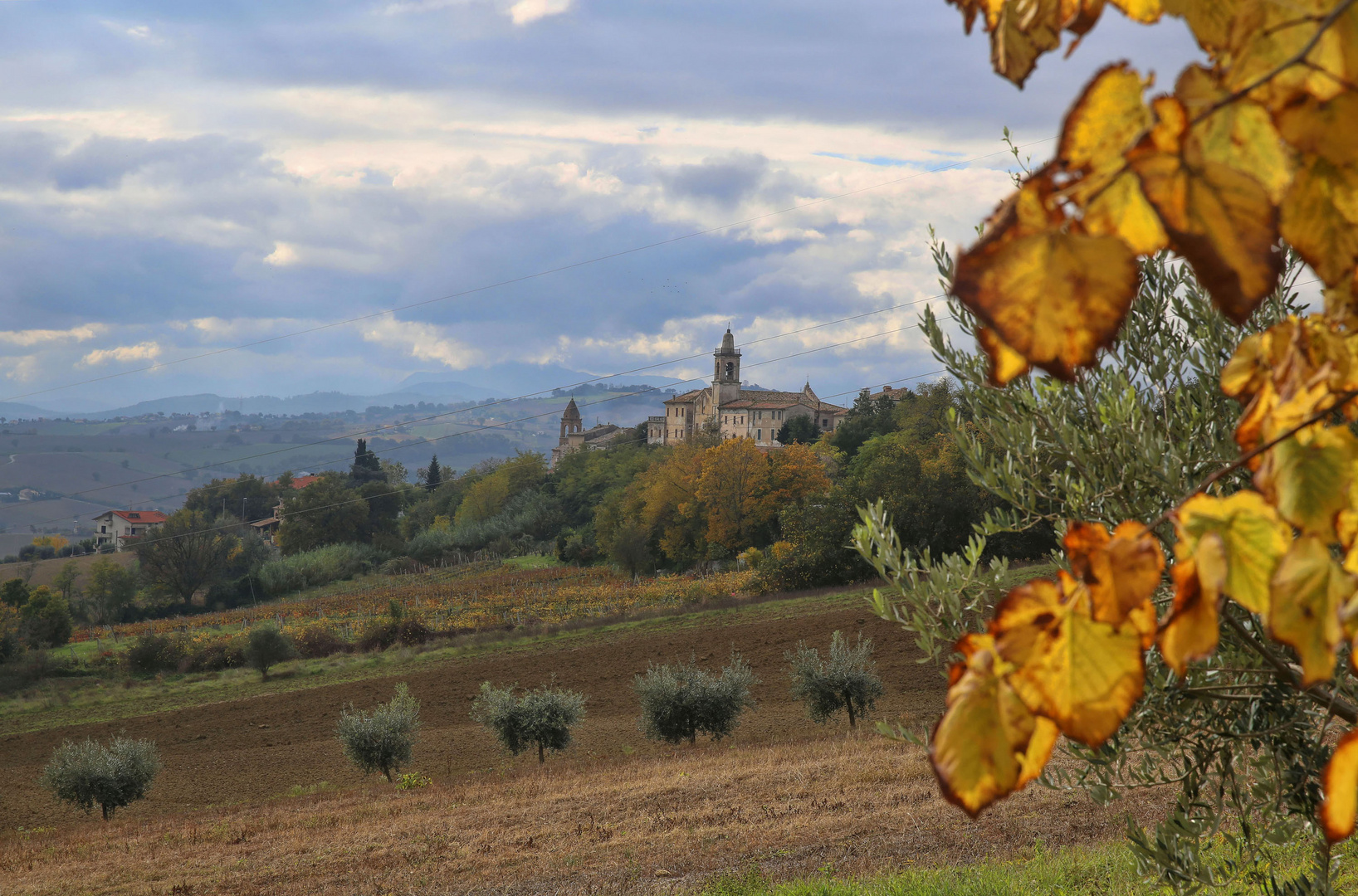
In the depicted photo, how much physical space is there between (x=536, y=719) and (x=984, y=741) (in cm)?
2201

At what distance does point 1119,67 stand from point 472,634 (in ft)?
151

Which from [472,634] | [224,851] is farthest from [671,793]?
[472,634]

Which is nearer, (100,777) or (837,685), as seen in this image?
(100,777)

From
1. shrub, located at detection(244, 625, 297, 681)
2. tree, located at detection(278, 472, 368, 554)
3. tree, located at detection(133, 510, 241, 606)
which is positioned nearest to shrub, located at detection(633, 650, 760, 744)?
shrub, located at detection(244, 625, 297, 681)

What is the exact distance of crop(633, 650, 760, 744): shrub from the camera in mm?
21578

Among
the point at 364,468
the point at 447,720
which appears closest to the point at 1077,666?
the point at 447,720

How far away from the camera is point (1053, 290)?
590 mm

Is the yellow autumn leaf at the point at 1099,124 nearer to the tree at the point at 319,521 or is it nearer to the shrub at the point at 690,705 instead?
the shrub at the point at 690,705

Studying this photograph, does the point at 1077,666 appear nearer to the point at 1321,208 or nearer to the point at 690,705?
the point at 1321,208

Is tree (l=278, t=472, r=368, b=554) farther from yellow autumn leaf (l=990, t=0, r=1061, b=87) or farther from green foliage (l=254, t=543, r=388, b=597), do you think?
yellow autumn leaf (l=990, t=0, r=1061, b=87)

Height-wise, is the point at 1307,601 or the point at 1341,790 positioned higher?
the point at 1307,601

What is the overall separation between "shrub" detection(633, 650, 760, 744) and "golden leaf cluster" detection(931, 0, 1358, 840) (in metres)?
21.6

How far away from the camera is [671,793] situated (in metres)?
14.2

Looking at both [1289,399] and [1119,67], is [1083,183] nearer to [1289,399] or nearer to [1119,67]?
[1119,67]
